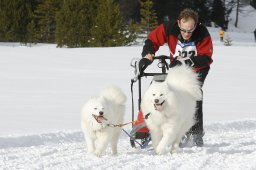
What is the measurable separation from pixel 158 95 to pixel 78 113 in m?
4.45

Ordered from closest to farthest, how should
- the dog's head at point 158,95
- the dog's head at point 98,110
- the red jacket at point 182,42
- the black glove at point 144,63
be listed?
the dog's head at point 158,95, the dog's head at point 98,110, the black glove at point 144,63, the red jacket at point 182,42

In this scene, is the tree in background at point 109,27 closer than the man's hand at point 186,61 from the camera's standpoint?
No

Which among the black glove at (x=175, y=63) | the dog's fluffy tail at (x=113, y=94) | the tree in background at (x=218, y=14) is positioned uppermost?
the black glove at (x=175, y=63)

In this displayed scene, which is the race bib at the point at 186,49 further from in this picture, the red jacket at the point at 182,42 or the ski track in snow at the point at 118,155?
the ski track in snow at the point at 118,155

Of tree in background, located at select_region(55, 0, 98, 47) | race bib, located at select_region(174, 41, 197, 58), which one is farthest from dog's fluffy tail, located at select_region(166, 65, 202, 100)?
tree in background, located at select_region(55, 0, 98, 47)

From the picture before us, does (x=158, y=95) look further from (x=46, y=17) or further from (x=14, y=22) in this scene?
(x=46, y=17)

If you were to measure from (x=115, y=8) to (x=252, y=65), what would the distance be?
13.2 m

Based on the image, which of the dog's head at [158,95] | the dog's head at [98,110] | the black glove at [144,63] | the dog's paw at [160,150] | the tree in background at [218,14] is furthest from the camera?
the tree in background at [218,14]

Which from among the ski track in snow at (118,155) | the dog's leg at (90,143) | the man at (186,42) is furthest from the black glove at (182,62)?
the dog's leg at (90,143)

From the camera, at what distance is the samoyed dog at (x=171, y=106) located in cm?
555

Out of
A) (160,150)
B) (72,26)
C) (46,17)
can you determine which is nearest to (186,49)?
(160,150)

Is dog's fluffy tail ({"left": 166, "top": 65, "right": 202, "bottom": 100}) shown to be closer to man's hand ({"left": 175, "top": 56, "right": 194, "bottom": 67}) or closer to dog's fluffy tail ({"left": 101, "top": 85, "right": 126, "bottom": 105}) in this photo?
man's hand ({"left": 175, "top": 56, "right": 194, "bottom": 67})

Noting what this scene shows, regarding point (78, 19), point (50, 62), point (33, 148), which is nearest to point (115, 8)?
point (78, 19)

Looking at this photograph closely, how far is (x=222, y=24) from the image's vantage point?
60.0 meters
